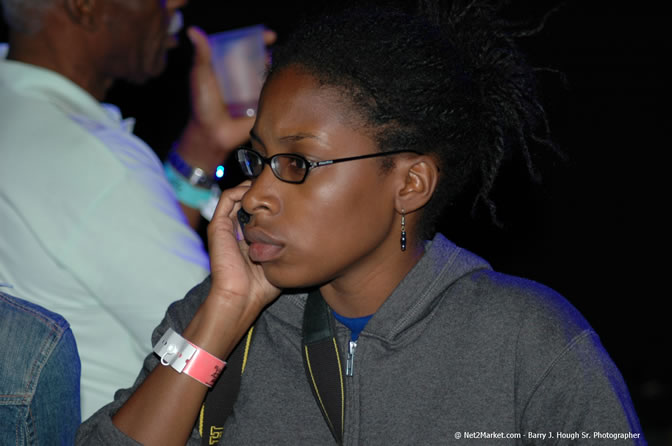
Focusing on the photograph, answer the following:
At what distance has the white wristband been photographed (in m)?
1.83

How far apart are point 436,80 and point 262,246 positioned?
651 mm

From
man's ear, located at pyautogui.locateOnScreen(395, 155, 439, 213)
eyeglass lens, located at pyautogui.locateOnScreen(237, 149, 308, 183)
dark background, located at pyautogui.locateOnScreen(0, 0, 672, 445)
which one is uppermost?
eyeglass lens, located at pyautogui.locateOnScreen(237, 149, 308, 183)

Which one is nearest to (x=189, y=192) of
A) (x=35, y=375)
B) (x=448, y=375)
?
(x=35, y=375)

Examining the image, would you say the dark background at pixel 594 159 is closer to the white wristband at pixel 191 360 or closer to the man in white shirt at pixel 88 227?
the man in white shirt at pixel 88 227

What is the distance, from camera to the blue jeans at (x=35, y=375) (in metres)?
1.72

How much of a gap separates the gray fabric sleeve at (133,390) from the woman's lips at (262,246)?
29cm

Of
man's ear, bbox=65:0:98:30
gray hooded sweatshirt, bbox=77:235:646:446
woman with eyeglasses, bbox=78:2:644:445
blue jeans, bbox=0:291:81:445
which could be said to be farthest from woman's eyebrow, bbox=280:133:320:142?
man's ear, bbox=65:0:98:30

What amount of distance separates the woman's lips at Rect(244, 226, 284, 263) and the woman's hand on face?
117 millimetres

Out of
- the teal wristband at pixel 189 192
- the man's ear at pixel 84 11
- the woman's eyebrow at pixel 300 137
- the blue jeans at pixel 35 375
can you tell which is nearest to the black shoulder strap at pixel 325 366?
the woman's eyebrow at pixel 300 137

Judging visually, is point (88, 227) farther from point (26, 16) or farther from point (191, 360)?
point (26, 16)

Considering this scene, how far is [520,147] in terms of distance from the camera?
6.96ft

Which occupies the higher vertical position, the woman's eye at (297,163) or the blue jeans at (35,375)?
the woman's eye at (297,163)

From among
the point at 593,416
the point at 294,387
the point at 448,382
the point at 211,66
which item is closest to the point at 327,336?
A: the point at 294,387

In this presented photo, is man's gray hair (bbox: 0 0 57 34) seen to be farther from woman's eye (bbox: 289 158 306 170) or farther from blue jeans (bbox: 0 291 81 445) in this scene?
woman's eye (bbox: 289 158 306 170)
